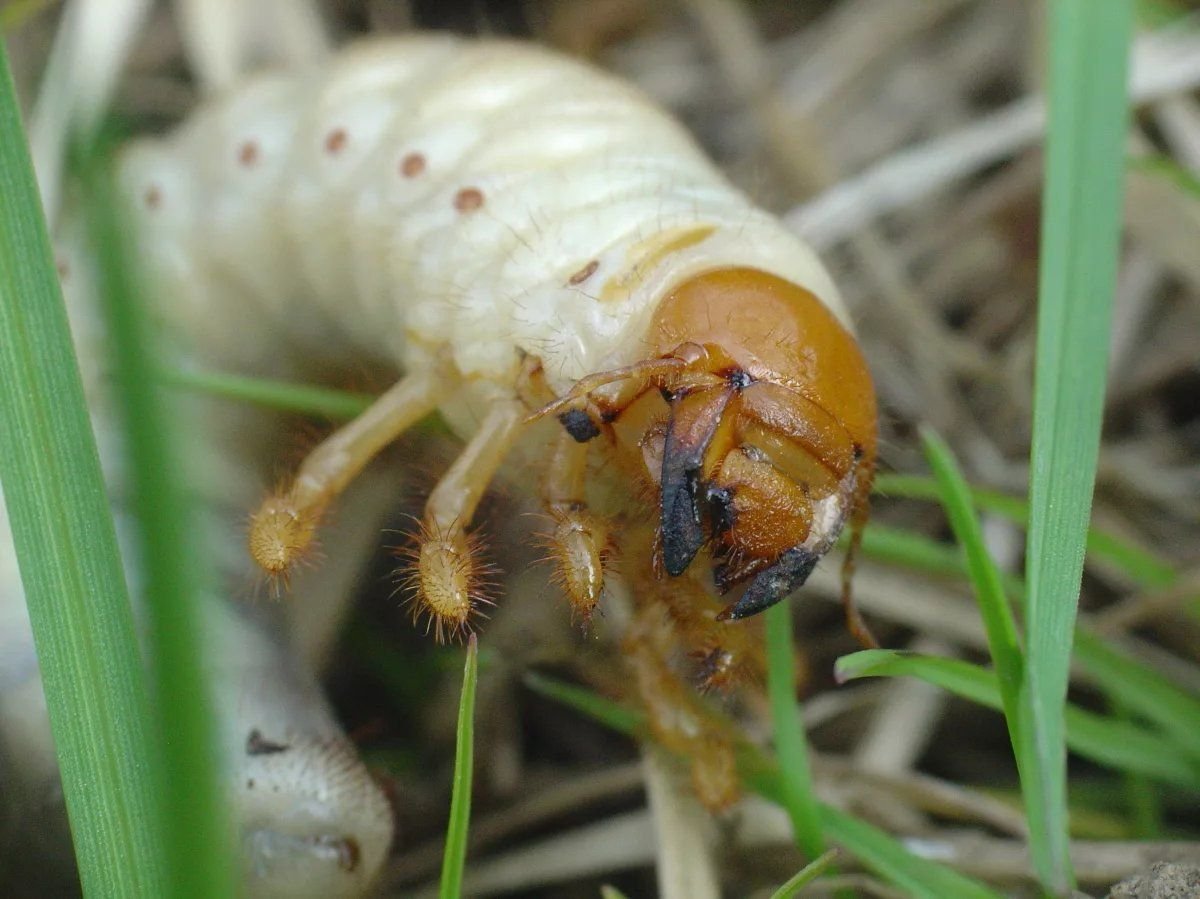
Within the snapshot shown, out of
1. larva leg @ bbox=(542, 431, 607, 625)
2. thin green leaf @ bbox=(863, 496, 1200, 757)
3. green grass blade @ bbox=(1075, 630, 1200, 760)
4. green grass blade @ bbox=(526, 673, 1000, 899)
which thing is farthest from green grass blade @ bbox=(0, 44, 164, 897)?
green grass blade @ bbox=(1075, 630, 1200, 760)

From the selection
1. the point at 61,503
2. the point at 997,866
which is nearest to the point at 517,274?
the point at 61,503

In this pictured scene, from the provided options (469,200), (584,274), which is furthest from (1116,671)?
(469,200)

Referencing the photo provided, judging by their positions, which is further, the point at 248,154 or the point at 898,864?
the point at 248,154

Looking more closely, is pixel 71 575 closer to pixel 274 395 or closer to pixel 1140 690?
pixel 274 395

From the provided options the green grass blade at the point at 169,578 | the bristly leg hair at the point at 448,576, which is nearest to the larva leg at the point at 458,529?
the bristly leg hair at the point at 448,576

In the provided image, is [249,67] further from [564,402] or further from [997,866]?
[997,866]

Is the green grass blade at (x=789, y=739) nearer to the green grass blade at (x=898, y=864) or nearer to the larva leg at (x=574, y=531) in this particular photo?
the green grass blade at (x=898, y=864)
